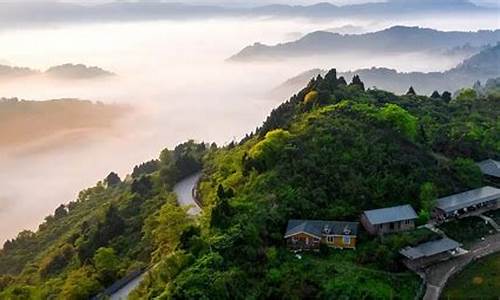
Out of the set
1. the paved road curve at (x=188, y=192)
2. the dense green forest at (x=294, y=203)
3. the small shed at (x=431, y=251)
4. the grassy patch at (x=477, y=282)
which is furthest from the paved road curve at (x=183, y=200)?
the grassy patch at (x=477, y=282)

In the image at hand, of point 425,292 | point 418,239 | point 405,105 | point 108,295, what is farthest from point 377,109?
point 108,295

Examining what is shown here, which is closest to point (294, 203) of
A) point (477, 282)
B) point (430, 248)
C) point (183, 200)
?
point (430, 248)

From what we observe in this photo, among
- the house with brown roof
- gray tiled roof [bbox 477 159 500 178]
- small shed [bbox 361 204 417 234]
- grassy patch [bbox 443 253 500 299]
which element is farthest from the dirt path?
gray tiled roof [bbox 477 159 500 178]

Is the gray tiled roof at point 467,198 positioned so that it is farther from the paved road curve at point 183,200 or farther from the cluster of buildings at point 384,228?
the paved road curve at point 183,200

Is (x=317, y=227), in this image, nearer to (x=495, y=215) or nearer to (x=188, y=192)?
(x=495, y=215)

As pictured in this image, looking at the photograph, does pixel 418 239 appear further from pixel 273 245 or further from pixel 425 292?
pixel 273 245

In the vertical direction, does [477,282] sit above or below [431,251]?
below

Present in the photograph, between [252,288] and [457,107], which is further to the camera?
[457,107]
